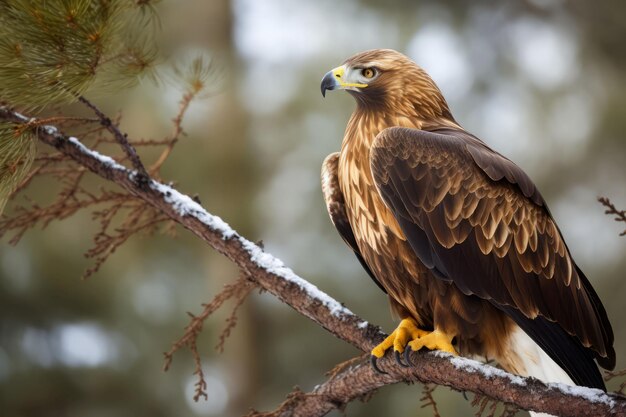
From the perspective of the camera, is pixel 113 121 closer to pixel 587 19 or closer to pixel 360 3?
pixel 360 3

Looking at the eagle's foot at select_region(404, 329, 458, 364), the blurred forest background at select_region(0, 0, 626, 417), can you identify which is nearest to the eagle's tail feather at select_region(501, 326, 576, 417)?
the eagle's foot at select_region(404, 329, 458, 364)

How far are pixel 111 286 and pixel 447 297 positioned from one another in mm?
4478

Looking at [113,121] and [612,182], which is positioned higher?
[612,182]

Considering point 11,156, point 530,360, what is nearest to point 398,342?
point 530,360

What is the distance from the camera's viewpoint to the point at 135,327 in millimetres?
6785

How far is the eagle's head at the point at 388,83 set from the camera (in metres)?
2.75

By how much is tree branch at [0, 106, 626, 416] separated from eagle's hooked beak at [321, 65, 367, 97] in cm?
57

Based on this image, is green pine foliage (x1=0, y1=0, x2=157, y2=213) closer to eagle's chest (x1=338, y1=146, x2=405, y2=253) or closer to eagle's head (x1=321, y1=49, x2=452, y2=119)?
eagle's head (x1=321, y1=49, x2=452, y2=119)

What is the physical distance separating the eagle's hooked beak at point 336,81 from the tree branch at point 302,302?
0.57 metres

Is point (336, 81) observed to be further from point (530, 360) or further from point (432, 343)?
point (530, 360)

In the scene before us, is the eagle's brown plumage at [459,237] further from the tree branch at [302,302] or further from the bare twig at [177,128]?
the bare twig at [177,128]

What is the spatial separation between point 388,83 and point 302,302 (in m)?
0.78

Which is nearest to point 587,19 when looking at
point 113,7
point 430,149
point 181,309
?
point 181,309

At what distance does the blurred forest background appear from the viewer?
20.5ft
